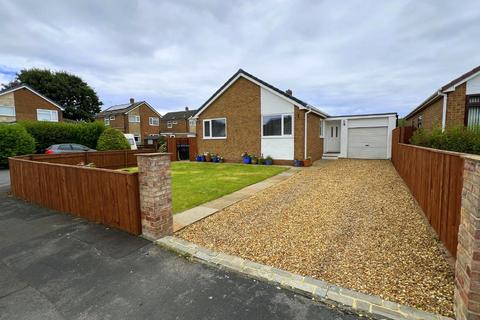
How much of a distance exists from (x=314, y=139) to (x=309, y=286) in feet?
47.7

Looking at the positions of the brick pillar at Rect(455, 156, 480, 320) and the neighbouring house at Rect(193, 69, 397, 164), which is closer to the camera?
the brick pillar at Rect(455, 156, 480, 320)

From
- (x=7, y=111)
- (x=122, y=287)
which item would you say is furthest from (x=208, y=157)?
(x=7, y=111)

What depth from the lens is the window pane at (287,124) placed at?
1444cm

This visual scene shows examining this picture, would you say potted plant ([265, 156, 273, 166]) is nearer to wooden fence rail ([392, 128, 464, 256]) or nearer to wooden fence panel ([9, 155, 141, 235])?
wooden fence rail ([392, 128, 464, 256])

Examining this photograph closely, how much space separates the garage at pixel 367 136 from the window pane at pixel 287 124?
5950 mm

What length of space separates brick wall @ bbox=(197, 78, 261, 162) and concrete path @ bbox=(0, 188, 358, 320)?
12.2 metres

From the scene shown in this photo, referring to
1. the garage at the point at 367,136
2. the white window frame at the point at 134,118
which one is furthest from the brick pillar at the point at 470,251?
the white window frame at the point at 134,118

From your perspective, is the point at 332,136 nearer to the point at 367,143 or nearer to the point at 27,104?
the point at 367,143

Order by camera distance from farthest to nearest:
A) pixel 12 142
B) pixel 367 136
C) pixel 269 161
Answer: pixel 367 136 < pixel 12 142 < pixel 269 161

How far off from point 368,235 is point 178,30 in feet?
35.5

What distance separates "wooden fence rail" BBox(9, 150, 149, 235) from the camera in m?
4.49

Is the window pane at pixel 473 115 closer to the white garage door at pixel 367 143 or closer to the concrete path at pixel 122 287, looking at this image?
the white garage door at pixel 367 143

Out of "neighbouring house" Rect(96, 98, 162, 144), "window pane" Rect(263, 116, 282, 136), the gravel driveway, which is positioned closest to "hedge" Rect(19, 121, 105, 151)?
"neighbouring house" Rect(96, 98, 162, 144)

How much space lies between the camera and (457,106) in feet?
34.9
